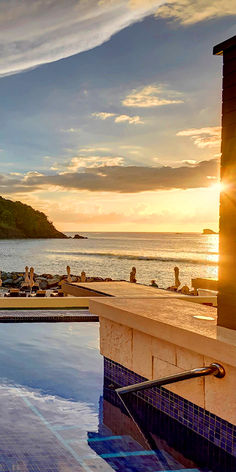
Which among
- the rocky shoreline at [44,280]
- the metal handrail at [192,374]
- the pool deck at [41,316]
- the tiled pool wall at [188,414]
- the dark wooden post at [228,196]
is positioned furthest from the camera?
the rocky shoreline at [44,280]

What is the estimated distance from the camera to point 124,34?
64.5ft

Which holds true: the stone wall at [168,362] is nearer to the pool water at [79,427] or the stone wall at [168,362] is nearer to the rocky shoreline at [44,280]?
the pool water at [79,427]

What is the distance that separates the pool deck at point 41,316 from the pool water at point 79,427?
2.82m

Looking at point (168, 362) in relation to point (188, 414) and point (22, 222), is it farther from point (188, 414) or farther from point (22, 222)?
point (22, 222)

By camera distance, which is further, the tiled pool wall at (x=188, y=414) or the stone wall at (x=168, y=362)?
the tiled pool wall at (x=188, y=414)

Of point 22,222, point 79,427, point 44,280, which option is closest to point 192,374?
point 79,427

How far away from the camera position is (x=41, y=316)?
12.3 metres

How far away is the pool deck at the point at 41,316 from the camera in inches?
475

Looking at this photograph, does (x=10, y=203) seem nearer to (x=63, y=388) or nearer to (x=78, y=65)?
A: (x=78, y=65)

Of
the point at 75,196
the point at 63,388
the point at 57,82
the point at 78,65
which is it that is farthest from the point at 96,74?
the point at 75,196

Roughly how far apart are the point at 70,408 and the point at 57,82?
18.3 metres

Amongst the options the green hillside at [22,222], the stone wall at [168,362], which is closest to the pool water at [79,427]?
the stone wall at [168,362]

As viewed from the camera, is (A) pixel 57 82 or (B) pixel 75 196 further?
(B) pixel 75 196

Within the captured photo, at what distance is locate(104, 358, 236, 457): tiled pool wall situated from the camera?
523 cm
